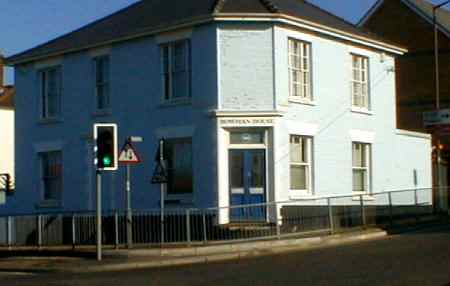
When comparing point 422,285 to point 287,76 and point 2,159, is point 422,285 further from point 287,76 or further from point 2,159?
point 2,159

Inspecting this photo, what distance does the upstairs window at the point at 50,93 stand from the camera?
1304 inches

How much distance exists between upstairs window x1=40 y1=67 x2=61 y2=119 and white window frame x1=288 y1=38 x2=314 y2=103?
31.0 ft

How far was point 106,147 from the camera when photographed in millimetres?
23109

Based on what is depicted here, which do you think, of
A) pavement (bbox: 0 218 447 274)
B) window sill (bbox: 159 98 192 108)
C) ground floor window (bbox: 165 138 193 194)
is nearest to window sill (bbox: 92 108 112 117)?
window sill (bbox: 159 98 192 108)

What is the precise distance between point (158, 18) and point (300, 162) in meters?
6.99

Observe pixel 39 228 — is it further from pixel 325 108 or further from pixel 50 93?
pixel 325 108

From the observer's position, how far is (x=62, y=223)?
26.8 meters

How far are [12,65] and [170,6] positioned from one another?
7.50 metres

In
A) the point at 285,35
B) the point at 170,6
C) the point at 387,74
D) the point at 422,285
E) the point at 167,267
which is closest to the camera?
the point at 422,285

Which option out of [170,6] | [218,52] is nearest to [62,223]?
[218,52]

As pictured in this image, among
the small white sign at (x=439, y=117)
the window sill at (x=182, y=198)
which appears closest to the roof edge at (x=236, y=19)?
the small white sign at (x=439, y=117)

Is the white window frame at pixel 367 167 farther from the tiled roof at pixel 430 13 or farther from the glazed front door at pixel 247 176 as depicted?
the tiled roof at pixel 430 13

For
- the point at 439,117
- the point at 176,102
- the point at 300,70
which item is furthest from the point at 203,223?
the point at 439,117

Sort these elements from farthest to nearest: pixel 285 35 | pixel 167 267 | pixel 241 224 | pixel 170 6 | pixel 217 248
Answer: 1. pixel 170 6
2. pixel 285 35
3. pixel 241 224
4. pixel 217 248
5. pixel 167 267
